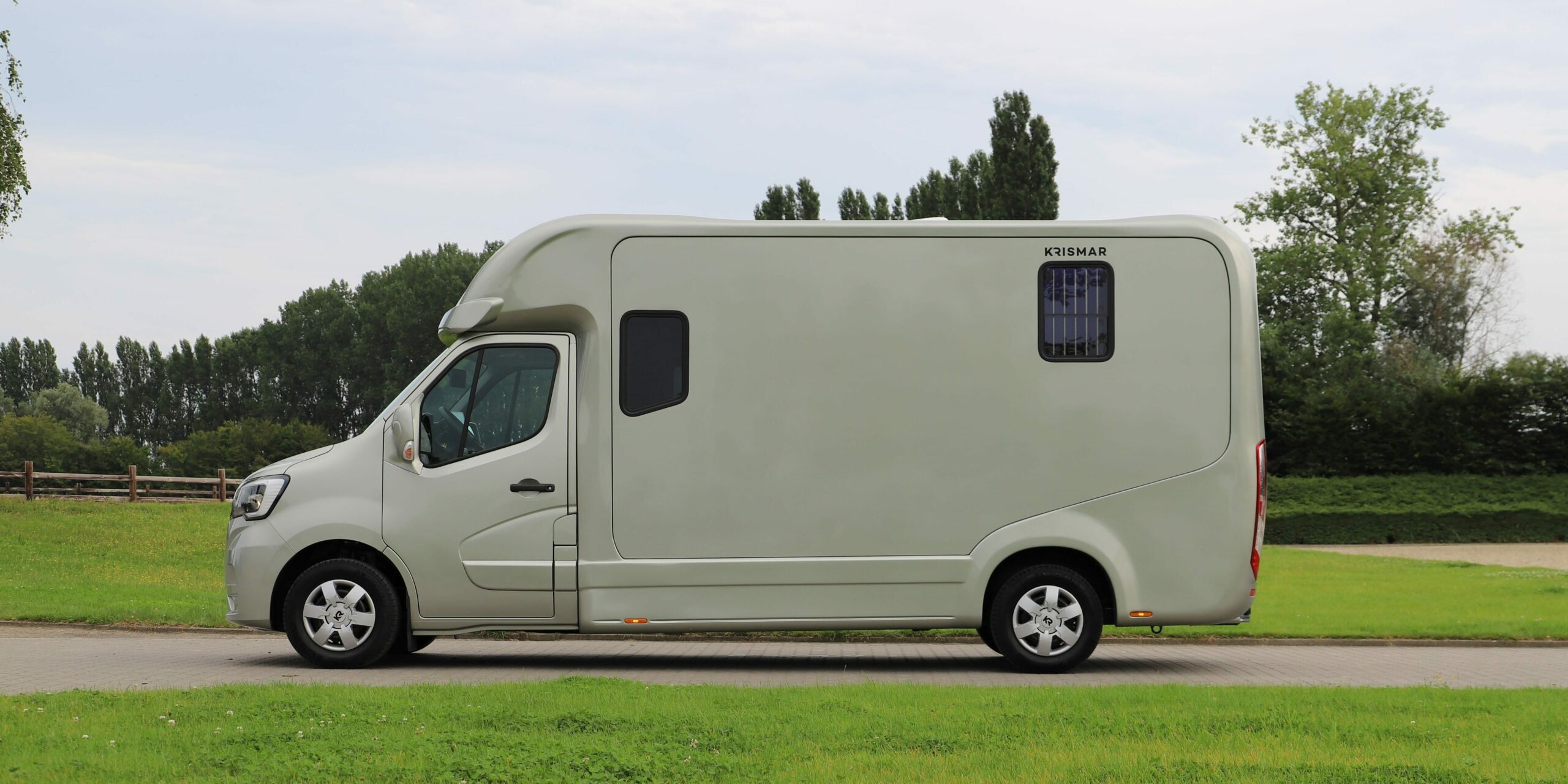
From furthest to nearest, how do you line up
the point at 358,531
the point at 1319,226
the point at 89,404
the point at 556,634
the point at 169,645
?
the point at 89,404 < the point at 1319,226 < the point at 169,645 < the point at 556,634 < the point at 358,531

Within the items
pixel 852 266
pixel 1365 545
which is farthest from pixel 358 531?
pixel 1365 545

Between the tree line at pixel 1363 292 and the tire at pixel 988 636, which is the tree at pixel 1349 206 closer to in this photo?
the tree line at pixel 1363 292

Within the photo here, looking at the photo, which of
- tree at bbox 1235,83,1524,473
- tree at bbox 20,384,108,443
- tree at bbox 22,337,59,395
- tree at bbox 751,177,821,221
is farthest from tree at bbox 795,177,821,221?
tree at bbox 22,337,59,395

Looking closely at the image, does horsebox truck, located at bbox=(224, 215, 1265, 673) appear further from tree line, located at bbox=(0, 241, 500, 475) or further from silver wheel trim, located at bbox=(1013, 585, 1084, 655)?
tree line, located at bbox=(0, 241, 500, 475)

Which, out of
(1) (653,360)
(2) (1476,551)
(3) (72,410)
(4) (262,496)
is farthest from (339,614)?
(3) (72,410)

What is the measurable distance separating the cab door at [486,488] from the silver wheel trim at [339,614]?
1.31ft

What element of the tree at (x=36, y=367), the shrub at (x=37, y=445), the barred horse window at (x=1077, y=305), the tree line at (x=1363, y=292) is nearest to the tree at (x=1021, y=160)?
the tree line at (x=1363, y=292)

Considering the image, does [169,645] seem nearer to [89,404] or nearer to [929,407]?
[929,407]

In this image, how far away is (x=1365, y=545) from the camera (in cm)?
3183

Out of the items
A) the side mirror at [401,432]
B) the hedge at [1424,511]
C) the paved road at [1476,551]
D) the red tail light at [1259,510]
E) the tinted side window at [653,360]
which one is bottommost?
the paved road at [1476,551]

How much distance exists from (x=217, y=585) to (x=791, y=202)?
31273 millimetres

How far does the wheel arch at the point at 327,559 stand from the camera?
9398mm

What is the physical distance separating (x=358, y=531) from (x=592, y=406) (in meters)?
1.84

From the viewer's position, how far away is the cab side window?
9.30m
